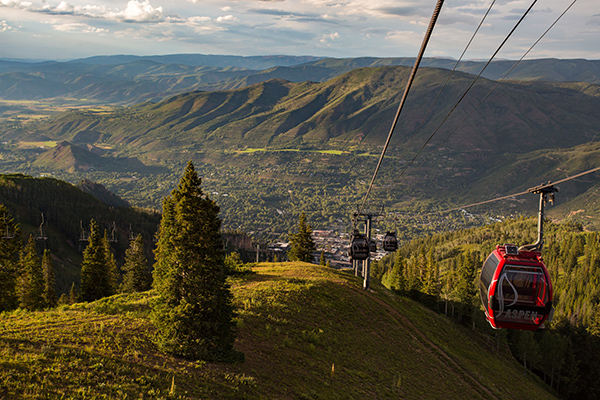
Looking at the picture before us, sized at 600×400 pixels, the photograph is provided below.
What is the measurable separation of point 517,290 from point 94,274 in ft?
191

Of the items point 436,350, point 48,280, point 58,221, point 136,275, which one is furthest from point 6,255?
point 58,221

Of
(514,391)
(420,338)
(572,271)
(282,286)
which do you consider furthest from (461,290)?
(572,271)

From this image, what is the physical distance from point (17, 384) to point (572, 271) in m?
235

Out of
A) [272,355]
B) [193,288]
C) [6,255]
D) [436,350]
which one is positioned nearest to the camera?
[193,288]

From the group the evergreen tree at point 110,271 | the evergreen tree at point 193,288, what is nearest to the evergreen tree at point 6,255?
the evergreen tree at point 110,271

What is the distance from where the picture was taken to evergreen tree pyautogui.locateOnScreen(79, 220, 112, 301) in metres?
59.5

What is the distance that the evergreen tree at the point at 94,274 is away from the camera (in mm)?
59500

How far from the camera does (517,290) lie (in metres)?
18.5

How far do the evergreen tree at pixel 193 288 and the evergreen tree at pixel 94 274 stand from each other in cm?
4291

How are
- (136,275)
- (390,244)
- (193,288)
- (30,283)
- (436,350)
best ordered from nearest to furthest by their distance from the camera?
(193,288) < (390,244) < (436,350) < (30,283) < (136,275)

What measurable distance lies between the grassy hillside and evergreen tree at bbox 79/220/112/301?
81.0 ft

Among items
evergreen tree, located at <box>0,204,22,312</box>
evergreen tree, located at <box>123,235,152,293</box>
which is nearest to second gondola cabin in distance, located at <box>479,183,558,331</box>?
evergreen tree, located at <box>0,204,22,312</box>

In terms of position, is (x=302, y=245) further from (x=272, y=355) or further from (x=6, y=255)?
(x=272, y=355)

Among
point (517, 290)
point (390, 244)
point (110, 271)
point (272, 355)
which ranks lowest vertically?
point (110, 271)
